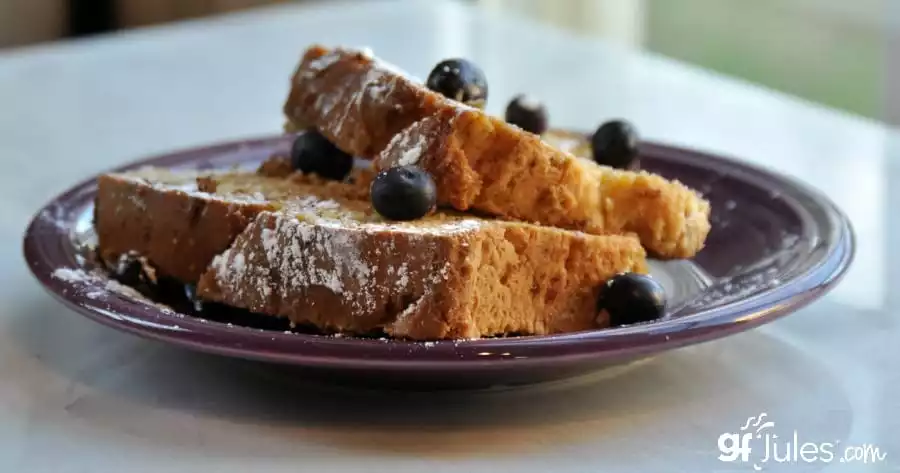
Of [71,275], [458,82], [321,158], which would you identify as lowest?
[71,275]

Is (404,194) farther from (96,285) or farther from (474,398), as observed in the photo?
(96,285)

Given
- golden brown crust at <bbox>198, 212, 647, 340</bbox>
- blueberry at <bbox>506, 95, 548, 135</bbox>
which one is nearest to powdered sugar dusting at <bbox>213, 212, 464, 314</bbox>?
golden brown crust at <bbox>198, 212, 647, 340</bbox>

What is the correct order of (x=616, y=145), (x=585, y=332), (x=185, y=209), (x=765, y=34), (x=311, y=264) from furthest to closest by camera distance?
(x=765, y=34) < (x=616, y=145) < (x=185, y=209) < (x=311, y=264) < (x=585, y=332)

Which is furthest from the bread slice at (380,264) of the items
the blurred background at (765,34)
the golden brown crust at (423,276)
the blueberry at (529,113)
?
the blurred background at (765,34)

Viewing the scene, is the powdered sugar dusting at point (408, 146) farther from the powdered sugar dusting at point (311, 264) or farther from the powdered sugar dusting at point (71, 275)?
the powdered sugar dusting at point (71, 275)


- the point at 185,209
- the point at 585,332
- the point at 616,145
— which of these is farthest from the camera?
the point at 616,145

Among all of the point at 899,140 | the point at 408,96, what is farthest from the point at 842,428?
the point at 899,140

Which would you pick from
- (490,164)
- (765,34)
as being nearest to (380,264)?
(490,164)

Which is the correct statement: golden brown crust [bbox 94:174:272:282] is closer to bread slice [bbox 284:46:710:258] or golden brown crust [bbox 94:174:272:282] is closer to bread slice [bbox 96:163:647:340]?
bread slice [bbox 96:163:647:340]
